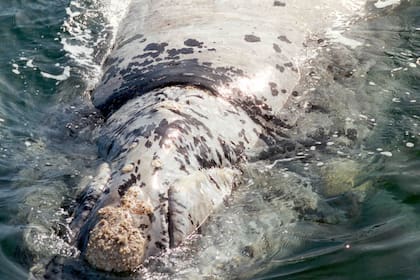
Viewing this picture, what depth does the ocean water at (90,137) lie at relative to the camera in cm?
494

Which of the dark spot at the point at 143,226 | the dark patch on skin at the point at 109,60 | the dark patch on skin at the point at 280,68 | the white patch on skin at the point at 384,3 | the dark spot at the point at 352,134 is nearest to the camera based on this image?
the dark spot at the point at 143,226

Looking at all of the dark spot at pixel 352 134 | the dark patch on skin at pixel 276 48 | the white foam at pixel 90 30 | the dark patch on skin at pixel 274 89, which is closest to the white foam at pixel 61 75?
the white foam at pixel 90 30

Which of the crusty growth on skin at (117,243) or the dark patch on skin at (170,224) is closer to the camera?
the crusty growth on skin at (117,243)

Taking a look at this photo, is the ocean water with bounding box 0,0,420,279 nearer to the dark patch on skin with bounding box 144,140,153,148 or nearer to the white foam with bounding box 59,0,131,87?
the white foam with bounding box 59,0,131,87

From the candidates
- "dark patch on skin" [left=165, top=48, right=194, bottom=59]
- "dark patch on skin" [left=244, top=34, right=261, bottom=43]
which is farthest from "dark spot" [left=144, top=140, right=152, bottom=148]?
"dark patch on skin" [left=244, top=34, right=261, bottom=43]

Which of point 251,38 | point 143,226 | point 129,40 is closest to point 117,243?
point 143,226

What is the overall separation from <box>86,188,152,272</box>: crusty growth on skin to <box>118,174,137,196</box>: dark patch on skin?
0.73 ft

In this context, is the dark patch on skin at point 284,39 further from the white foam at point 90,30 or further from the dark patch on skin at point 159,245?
the dark patch on skin at point 159,245

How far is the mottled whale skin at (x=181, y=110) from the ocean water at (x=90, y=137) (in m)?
0.32

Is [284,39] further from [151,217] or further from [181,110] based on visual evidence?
[151,217]

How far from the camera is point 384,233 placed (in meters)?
5.21

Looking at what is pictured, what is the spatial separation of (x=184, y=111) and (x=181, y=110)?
0.02 meters

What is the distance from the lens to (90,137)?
20.0ft

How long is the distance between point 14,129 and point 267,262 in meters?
3.03
